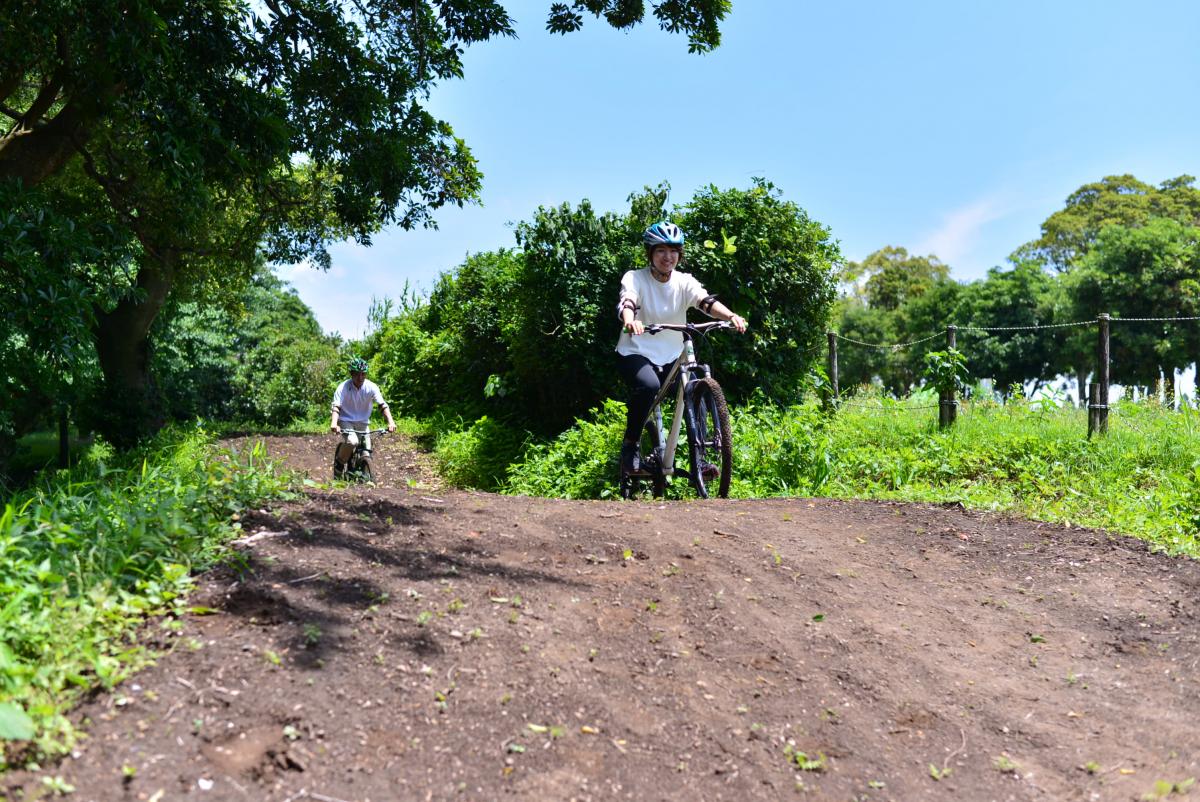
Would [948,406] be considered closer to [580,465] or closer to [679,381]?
[580,465]

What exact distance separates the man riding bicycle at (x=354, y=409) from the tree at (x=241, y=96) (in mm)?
2016

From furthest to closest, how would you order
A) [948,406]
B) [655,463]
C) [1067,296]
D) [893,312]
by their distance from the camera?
1. [893,312]
2. [1067,296]
3. [948,406]
4. [655,463]

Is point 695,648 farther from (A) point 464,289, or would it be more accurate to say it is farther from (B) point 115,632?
(A) point 464,289

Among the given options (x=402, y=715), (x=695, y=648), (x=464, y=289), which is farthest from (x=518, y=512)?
(x=464, y=289)

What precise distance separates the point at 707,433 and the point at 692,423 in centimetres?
20

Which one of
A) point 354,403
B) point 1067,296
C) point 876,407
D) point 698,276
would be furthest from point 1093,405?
point 1067,296

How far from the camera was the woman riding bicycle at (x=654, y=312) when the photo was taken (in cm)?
669

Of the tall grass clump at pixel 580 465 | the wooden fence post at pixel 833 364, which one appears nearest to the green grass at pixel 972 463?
the tall grass clump at pixel 580 465

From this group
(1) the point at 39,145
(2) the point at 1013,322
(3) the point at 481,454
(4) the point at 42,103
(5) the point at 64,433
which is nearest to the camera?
(1) the point at 39,145

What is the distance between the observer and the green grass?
23.2 feet

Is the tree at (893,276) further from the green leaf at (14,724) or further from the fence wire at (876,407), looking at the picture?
the green leaf at (14,724)

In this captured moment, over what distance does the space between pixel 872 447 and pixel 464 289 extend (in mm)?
10153

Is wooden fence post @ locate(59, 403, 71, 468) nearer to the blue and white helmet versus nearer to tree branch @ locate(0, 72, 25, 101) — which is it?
tree branch @ locate(0, 72, 25, 101)

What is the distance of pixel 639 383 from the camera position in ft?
21.9
